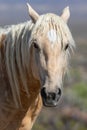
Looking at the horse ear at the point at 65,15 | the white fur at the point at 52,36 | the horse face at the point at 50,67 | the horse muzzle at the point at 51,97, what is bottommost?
the horse muzzle at the point at 51,97

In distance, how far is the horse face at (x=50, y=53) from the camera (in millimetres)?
5457

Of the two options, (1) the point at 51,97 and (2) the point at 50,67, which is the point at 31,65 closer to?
(2) the point at 50,67

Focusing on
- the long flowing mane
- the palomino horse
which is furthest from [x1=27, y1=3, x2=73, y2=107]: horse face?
the long flowing mane

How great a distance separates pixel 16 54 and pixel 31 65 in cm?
23

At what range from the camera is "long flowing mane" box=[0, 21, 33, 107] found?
5930 mm

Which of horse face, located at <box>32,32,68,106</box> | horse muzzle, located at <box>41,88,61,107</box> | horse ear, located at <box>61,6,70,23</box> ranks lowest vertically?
horse muzzle, located at <box>41,88,61,107</box>

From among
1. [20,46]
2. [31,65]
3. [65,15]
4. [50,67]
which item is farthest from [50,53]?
[65,15]

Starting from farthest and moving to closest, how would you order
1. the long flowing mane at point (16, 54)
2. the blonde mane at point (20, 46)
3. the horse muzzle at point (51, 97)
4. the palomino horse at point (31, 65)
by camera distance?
the long flowing mane at point (16, 54) → the blonde mane at point (20, 46) → the palomino horse at point (31, 65) → the horse muzzle at point (51, 97)

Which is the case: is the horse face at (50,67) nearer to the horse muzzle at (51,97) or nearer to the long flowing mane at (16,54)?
the horse muzzle at (51,97)

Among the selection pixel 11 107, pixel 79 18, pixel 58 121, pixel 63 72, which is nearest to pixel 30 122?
pixel 11 107

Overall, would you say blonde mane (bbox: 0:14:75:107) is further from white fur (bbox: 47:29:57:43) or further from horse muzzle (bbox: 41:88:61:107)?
horse muzzle (bbox: 41:88:61:107)

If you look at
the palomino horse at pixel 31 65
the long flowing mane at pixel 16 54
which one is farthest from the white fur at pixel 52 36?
the long flowing mane at pixel 16 54

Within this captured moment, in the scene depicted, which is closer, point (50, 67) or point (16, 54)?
point (50, 67)

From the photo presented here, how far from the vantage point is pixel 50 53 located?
5559 mm
